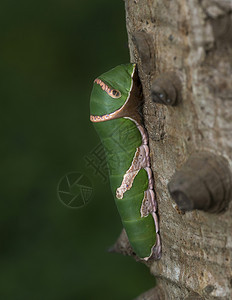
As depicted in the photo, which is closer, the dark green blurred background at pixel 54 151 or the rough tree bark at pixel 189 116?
the rough tree bark at pixel 189 116

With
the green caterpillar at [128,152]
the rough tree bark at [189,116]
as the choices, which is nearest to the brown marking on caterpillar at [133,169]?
the green caterpillar at [128,152]

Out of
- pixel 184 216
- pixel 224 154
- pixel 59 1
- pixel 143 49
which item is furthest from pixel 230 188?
pixel 59 1

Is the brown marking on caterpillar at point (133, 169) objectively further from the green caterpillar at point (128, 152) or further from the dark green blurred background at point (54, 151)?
the dark green blurred background at point (54, 151)

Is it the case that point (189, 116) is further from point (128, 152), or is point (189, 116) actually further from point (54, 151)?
point (54, 151)

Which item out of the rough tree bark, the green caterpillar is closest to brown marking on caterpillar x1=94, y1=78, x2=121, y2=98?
the green caterpillar

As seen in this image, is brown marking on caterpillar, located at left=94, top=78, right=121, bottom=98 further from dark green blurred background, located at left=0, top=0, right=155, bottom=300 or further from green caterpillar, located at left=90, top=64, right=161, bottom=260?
dark green blurred background, located at left=0, top=0, right=155, bottom=300

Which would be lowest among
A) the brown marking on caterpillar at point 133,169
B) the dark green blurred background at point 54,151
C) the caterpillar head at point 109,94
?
the dark green blurred background at point 54,151
